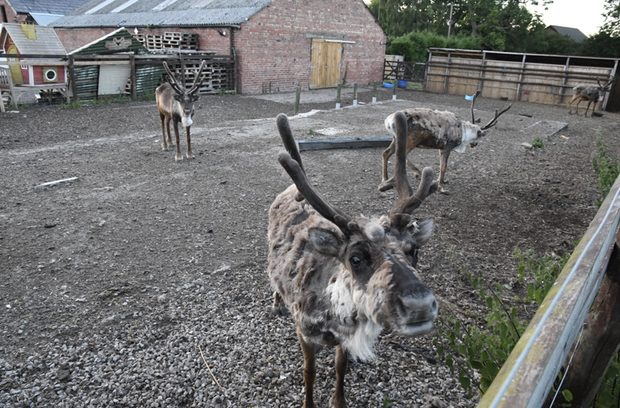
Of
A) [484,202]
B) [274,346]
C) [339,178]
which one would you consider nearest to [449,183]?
[484,202]

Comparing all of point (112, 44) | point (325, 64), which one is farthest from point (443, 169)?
point (325, 64)

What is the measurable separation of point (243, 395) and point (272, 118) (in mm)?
11711

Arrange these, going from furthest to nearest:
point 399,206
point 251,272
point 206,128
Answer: point 206,128 → point 251,272 → point 399,206

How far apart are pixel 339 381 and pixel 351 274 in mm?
1113

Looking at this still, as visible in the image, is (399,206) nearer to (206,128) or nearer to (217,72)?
(206,128)

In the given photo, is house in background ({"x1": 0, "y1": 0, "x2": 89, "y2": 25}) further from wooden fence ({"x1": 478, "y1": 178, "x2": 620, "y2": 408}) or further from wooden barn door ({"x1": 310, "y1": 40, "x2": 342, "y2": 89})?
wooden fence ({"x1": 478, "y1": 178, "x2": 620, "y2": 408})

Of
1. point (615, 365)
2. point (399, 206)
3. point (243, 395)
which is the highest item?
point (399, 206)

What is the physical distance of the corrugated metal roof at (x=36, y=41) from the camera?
49.6 ft

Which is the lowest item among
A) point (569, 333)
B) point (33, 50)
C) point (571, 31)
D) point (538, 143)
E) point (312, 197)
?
point (538, 143)

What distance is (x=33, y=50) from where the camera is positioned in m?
15.4

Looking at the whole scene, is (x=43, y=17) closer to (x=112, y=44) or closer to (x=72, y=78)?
(x=112, y=44)

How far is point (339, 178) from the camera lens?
794 cm

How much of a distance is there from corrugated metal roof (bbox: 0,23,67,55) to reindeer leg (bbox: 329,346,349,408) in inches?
681

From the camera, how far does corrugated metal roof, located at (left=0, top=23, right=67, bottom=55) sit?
595 inches
